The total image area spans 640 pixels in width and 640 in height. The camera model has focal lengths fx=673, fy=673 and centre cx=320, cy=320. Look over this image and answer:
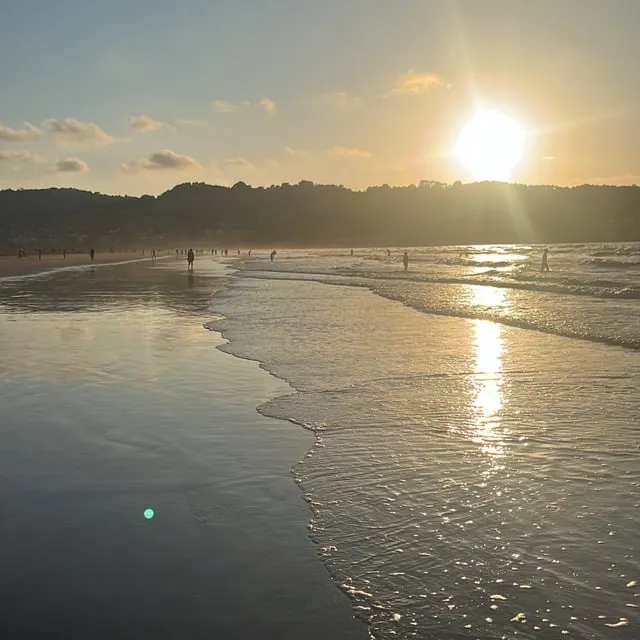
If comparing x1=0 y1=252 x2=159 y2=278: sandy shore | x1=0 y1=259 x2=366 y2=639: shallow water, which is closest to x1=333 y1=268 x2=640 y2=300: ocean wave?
x1=0 y1=259 x2=366 y2=639: shallow water

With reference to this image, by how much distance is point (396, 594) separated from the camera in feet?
15.1

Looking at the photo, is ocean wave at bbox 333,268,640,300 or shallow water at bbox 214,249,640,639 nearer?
shallow water at bbox 214,249,640,639

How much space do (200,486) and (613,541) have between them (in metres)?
3.68

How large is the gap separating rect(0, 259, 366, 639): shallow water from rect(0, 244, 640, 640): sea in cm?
2

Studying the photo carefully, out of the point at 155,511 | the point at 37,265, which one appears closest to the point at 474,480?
the point at 155,511

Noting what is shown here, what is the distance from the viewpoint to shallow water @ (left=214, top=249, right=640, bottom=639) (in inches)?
175

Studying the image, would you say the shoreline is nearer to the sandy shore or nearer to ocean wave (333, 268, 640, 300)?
the sandy shore

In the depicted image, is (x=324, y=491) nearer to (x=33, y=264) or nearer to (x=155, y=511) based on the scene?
(x=155, y=511)

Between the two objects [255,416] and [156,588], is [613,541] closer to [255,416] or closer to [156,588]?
[156,588]

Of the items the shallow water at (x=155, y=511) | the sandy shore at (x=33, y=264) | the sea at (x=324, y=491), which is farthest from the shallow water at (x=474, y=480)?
the sandy shore at (x=33, y=264)

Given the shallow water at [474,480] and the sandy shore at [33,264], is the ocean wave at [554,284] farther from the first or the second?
the sandy shore at [33,264]

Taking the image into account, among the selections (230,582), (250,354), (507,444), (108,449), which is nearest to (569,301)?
(250,354)

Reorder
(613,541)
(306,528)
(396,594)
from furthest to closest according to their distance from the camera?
1. (306,528)
2. (613,541)
3. (396,594)

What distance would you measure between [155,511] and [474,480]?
10.1 feet
